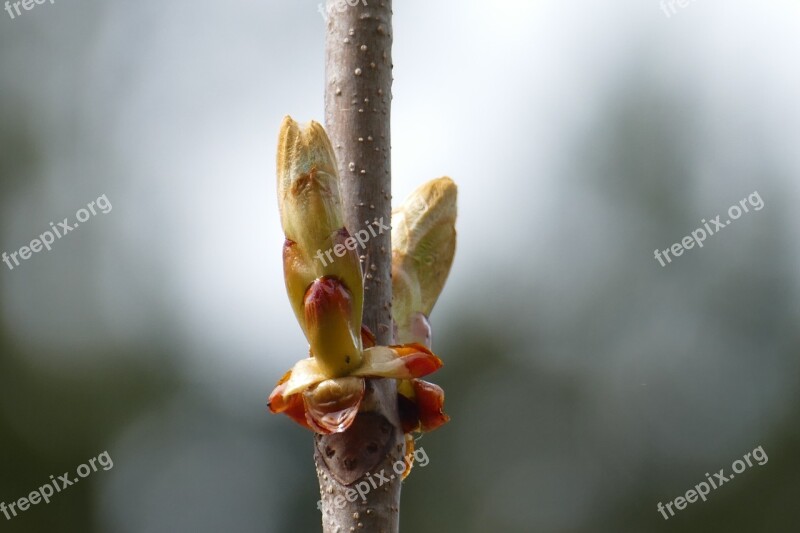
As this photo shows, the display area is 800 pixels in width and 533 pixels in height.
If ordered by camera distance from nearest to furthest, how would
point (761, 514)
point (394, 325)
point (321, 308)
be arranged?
point (321, 308), point (394, 325), point (761, 514)

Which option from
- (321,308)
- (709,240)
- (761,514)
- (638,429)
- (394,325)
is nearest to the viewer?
(321,308)

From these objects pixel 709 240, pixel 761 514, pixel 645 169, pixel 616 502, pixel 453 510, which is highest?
pixel 645 169

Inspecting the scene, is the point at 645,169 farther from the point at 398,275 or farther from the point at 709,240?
the point at 398,275

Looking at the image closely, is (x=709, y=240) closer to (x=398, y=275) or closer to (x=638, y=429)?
(x=638, y=429)

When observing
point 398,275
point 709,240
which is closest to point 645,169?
point 709,240

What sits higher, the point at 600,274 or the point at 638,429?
the point at 600,274

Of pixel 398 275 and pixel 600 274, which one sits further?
pixel 600 274
